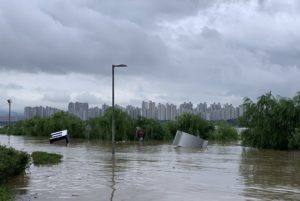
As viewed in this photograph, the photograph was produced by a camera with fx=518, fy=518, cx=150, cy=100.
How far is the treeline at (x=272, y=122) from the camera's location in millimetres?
37188

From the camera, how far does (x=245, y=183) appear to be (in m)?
16.3

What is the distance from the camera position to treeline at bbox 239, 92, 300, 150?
122ft

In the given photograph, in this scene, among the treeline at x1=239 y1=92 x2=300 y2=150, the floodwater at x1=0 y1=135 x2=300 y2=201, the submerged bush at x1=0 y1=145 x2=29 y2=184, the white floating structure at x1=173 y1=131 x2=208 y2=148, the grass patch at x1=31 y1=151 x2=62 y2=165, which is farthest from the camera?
the white floating structure at x1=173 y1=131 x2=208 y2=148

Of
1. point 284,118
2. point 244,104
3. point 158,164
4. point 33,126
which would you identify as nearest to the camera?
point 158,164

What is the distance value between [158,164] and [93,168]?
348 cm

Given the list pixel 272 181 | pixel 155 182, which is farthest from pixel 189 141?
pixel 155 182

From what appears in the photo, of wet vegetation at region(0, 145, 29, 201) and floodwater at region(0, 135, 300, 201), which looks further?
wet vegetation at region(0, 145, 29, 201)

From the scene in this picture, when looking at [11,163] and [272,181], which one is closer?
[11,163]

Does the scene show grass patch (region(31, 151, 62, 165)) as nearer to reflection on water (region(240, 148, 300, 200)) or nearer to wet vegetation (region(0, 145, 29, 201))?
wet vegetation (region(0, 145, 29, 201))

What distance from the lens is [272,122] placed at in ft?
124

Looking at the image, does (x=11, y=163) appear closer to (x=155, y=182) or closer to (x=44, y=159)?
(x=155, y=182)

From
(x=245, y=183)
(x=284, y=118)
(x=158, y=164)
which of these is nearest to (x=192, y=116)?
(x=284, y=118)

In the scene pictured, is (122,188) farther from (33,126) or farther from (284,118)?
(33,126)

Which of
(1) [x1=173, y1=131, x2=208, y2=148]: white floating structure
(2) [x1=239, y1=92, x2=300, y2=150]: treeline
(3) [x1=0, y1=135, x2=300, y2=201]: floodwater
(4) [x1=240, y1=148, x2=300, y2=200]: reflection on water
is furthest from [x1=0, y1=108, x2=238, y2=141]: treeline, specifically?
(4) [x1=240, y1=148, x2=300, y2=200]: reflection on water
